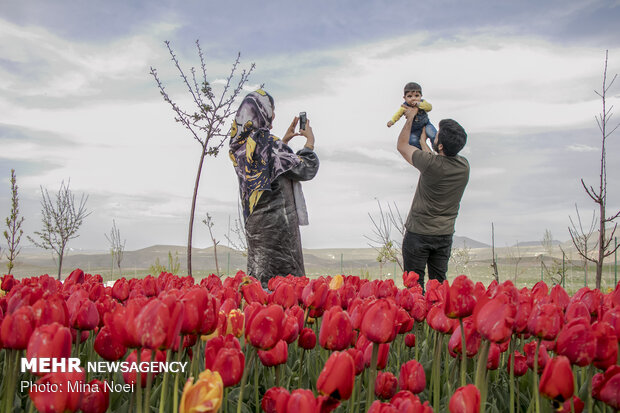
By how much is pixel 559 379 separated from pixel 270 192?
427cm

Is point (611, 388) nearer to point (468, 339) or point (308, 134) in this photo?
point (468, 339)

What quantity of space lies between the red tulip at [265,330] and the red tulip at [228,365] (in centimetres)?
16

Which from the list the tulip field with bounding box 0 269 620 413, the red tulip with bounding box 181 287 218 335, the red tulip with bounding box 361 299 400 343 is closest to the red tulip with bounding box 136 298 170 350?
the tulip field with bounding box 0 269 620 413

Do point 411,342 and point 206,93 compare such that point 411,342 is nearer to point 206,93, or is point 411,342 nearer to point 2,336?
point 2,336

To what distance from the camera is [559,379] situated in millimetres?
1382

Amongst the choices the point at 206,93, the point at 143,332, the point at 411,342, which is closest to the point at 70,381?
the point at 143,332

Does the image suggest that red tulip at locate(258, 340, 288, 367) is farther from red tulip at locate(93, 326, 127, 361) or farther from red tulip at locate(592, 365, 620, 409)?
red tulip at locate(592, 365, 620, 409)

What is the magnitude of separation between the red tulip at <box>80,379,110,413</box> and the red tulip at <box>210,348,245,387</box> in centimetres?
31

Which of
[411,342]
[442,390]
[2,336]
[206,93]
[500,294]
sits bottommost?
[442,390]

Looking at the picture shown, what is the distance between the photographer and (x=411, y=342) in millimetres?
2398

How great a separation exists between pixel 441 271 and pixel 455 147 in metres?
1.34

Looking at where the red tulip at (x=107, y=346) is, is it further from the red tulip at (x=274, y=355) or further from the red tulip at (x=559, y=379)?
the red tulip at (x=559, y=379)

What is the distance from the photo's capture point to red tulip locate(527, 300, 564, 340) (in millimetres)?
1601

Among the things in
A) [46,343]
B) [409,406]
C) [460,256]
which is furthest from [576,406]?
[460,256]
